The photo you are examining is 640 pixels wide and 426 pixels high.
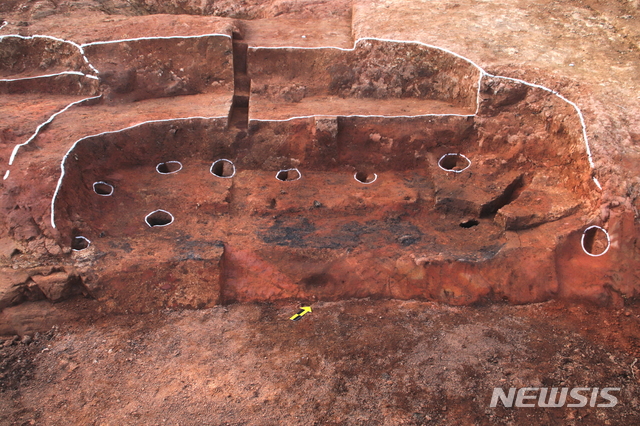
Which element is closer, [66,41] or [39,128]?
[39,128]

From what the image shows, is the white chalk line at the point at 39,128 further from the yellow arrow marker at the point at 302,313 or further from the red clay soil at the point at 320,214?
the yellow arrow marker at the point at 302,313

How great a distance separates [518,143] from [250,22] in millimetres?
4778

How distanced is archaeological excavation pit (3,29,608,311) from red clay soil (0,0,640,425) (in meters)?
0.03

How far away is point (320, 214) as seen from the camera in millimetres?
5645

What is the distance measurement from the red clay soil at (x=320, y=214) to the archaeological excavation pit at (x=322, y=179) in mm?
29

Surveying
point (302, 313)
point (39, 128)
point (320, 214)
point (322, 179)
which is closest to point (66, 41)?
point (39, 128)

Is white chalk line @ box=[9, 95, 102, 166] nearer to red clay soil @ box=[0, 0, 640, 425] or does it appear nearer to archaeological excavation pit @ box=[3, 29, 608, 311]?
red clay soil @ box=[0, 0, 640, 425]

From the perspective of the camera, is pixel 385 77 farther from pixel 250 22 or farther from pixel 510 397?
pixel 510 397

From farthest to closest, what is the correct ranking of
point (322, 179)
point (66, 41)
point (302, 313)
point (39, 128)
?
point (66, 41) → point (322, 179) → point (39, 128) → point (302, 313)

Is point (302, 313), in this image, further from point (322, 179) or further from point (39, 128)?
point (39, 128)

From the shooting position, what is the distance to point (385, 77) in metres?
6.86

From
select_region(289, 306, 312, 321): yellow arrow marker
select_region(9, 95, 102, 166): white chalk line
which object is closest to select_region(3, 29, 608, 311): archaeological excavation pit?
select_region(289, 306, 312, 321): yellow arrow marker

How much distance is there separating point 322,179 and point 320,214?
0.71 metres

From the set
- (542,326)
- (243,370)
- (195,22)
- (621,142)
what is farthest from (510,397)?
(195,22)
